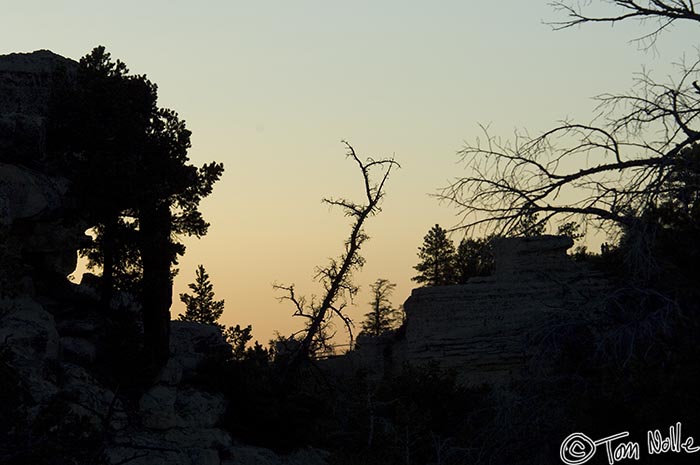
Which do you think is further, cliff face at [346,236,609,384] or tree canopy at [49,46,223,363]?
cliff face at [346,236,609,384]

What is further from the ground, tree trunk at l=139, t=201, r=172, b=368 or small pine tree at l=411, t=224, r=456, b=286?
small pine tree at l=411, t=224, r=456, b=286

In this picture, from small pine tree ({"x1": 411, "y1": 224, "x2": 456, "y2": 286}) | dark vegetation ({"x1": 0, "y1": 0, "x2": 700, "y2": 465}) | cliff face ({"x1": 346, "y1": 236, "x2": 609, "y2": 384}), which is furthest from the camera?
small pine tree ({"x1": 411, "y1": 224, "x2": 456, "y2": 286})

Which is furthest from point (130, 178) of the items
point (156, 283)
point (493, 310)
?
point (493, 310)

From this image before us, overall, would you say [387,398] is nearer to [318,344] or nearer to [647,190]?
[318,344]

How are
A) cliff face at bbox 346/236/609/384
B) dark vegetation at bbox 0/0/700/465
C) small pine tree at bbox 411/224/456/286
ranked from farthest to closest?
1. small pine tree at bbox 411/224/456/286
2. cliff face at bbox 346/236/609/384
3. dark vegetation at bbox 0/0/700/465

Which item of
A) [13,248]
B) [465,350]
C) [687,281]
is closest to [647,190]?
[687,281]

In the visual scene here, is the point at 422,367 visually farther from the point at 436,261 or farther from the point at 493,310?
the point at 436,261

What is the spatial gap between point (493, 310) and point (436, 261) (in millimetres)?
21098

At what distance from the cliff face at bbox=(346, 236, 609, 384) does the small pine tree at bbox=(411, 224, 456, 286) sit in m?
17.9

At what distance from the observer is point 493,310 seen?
125 feet

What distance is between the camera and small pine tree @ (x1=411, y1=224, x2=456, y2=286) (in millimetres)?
58497

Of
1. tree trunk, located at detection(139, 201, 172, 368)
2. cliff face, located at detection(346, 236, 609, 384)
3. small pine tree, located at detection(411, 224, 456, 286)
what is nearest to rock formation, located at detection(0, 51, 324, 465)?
tree trunk, located at detection(139, 201, 172, 368)

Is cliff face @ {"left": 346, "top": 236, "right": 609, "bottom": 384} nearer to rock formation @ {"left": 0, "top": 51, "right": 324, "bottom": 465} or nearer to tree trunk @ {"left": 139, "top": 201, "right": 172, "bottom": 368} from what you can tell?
rock formation @ {"left": 0, "top": 51, "right": 324, "bottom": 465}

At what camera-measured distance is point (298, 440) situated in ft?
92.9
